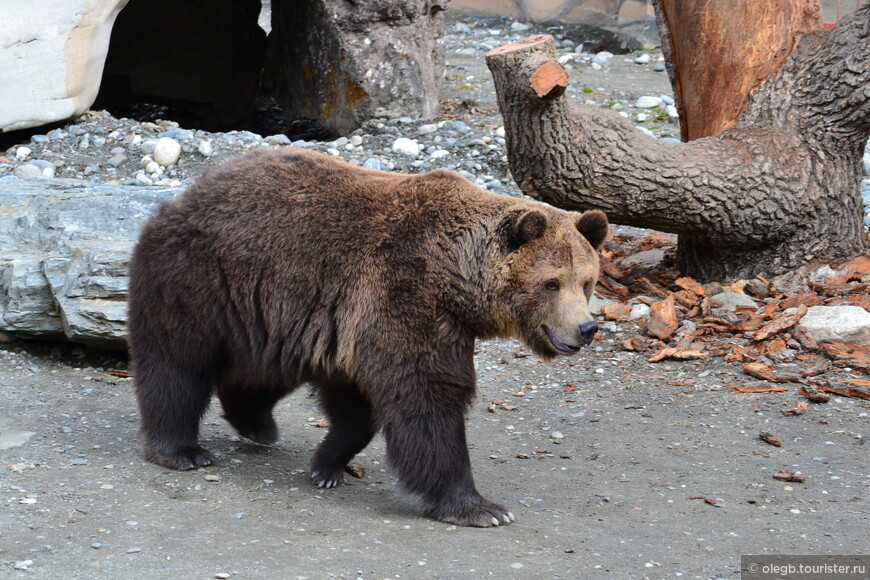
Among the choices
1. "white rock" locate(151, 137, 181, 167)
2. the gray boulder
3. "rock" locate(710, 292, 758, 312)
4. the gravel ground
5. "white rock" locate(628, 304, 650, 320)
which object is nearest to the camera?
the gravel ground

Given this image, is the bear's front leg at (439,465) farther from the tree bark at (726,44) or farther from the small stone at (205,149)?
the small stone at (205,149)

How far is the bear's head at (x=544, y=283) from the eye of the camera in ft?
15.1

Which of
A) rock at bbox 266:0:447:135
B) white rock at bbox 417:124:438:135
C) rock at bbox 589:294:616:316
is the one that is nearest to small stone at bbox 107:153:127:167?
rock at bbox 266:0:447:135

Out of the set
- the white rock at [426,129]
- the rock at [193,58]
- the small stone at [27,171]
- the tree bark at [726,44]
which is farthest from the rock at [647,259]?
the rock at [193,58]

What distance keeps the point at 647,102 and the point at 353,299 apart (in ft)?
30.6

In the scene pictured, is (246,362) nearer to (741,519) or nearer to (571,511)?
(571,511)

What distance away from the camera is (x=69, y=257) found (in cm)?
682

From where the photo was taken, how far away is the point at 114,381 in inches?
256

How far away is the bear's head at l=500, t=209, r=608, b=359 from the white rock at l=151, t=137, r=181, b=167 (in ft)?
20.7

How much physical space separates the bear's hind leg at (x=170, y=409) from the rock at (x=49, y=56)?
5.80 metres

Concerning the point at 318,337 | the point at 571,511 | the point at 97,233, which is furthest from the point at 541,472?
the point at 97,233

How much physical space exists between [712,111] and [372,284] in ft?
15.1

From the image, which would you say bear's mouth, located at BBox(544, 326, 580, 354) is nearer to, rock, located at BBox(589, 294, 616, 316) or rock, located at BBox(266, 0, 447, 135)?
rock, located at BBox(589, 294, 616, 316)

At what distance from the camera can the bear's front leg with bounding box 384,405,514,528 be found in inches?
178
